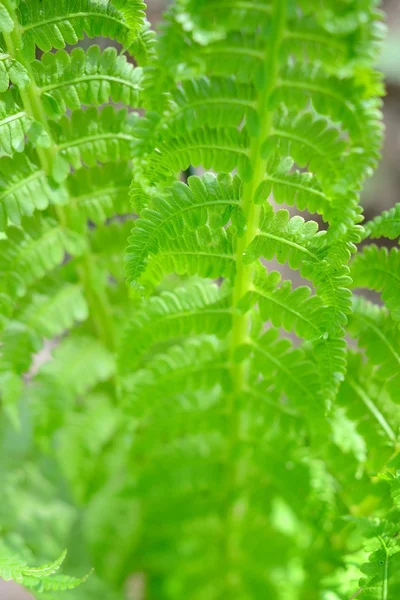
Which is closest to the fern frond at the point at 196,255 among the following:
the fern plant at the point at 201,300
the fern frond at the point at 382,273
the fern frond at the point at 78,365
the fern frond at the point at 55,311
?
the fern plant at the point at 201,300

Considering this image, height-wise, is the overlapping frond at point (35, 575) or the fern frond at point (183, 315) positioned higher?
the fern frond at point (183, 315)

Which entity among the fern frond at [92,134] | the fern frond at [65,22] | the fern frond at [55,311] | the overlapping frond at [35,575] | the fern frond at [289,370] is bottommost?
the overlapping frond at [35,575]

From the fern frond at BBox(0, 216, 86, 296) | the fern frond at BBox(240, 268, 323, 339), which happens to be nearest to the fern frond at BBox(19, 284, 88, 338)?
the fern frond at BBox(0, 216, 86, 296)

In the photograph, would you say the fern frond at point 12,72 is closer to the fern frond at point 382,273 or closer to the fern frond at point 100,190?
the fern frond at point 100,190

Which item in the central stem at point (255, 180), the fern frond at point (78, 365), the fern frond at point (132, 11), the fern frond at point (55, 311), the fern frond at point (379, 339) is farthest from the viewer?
the fern frond at point (78, 365)

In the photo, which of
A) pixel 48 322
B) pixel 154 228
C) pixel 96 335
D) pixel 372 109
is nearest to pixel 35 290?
pixel 48 322

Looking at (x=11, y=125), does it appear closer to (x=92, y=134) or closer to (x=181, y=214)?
(x=92, y=134)

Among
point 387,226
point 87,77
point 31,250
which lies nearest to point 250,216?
point 387,226
